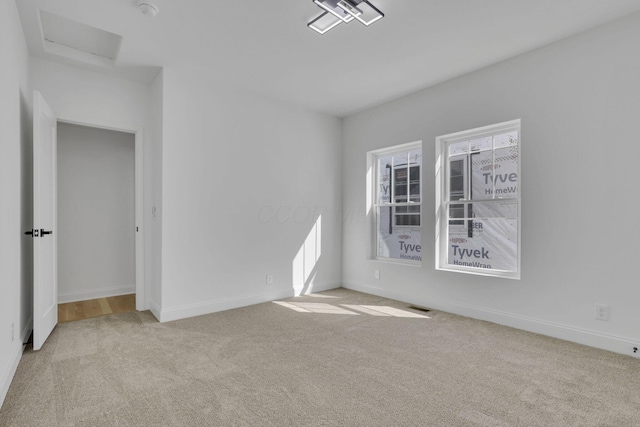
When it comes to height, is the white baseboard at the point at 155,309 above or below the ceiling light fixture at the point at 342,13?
below

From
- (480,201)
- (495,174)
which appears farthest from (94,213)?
(495,174)

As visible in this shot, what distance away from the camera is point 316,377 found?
2381mm

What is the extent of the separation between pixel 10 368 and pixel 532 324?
13.8ft

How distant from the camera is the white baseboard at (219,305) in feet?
12.0

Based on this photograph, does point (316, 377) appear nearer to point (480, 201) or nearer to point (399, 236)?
point (480, 201)

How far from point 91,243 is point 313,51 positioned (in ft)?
12.7

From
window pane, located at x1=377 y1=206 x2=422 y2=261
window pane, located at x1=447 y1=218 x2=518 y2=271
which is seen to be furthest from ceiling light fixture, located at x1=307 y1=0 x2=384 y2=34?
window pane, located at x1=377 y1=206 x2=422 y2=261

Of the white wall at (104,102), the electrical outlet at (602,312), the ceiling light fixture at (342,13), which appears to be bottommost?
the electrical outlet at (602,312)

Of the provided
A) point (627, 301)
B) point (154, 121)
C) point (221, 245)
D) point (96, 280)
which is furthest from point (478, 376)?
point (96, 280)

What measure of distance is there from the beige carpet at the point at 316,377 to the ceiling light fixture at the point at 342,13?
266 centimetres

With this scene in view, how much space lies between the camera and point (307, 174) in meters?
4.95

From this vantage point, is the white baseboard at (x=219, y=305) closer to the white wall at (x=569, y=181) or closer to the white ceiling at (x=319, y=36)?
the white wall at (x=569, y=181)

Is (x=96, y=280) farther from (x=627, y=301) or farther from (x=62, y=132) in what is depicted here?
(x=627, y=301)

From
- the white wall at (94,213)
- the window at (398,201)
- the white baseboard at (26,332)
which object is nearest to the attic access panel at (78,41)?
the white wall at (94,213)
